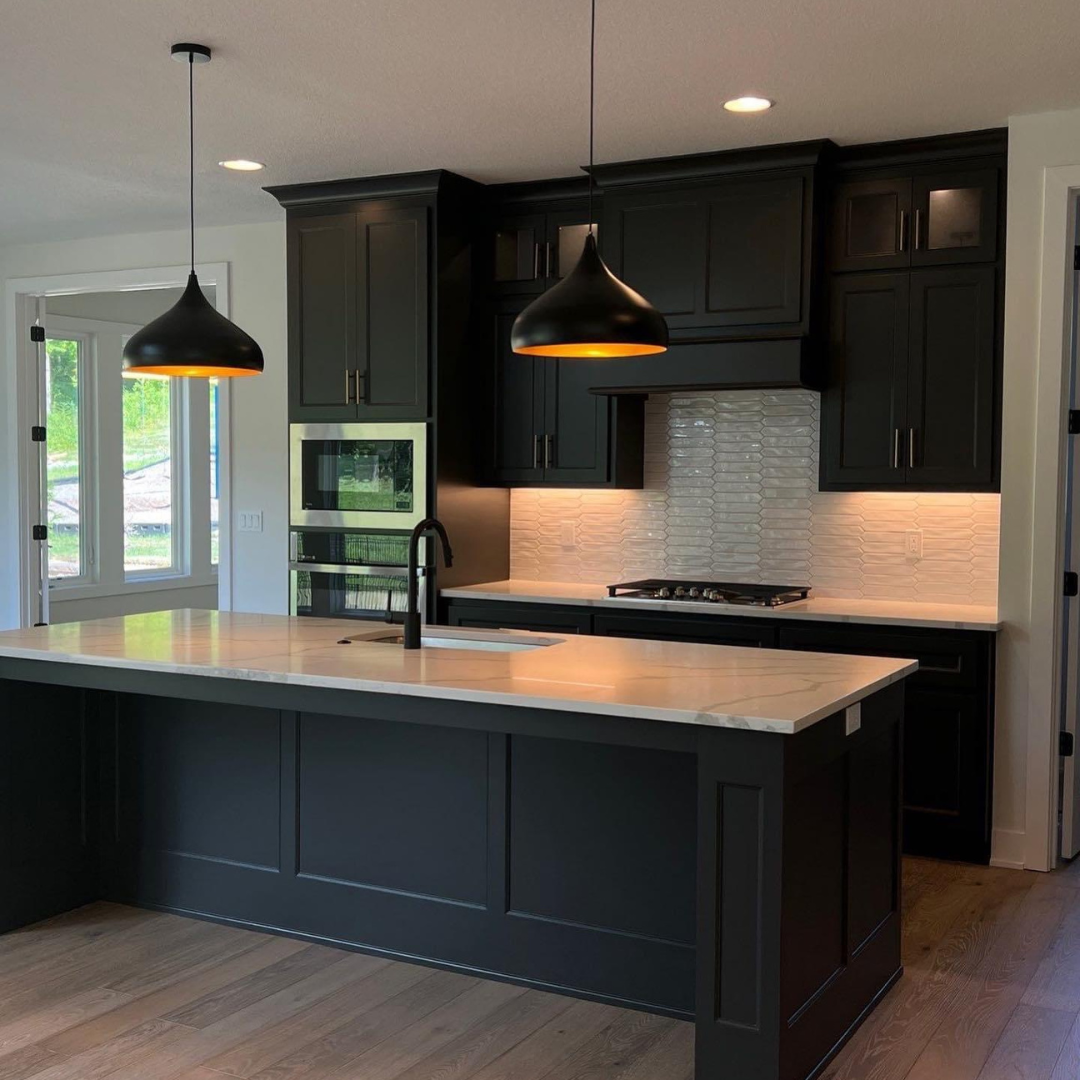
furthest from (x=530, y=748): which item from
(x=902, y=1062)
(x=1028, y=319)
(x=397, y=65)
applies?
(x=1028, y=319)

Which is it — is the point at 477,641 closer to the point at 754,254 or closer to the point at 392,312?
the point at 754,254

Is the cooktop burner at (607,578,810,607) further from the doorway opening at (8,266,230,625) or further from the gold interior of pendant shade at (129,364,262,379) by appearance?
the doorway opening at (8,266,230,625)

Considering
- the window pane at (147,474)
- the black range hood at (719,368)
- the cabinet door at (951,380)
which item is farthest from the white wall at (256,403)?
the cabinet door at (951,380)

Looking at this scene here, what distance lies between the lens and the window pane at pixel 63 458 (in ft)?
27.0

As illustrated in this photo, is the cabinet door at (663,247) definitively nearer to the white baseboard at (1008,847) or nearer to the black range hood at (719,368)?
the black range hood at (719,368)

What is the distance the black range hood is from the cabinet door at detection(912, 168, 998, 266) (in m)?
0.57

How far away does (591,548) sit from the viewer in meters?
5.86

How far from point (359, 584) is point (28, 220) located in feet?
8.87

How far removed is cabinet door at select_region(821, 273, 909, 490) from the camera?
4801mm

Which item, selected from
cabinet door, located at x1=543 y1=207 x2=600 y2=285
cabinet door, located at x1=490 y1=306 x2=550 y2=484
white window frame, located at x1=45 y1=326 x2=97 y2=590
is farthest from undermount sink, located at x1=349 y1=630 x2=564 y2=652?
white window frame, located at x1=45 y1=326 x2=97 y2=590

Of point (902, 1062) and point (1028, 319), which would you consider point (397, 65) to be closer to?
point (1028, 319)

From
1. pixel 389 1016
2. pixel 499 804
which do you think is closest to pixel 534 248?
pixel 499 804

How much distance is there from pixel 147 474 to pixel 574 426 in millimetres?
4444

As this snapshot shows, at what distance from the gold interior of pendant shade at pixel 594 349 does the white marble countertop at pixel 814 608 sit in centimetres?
177
